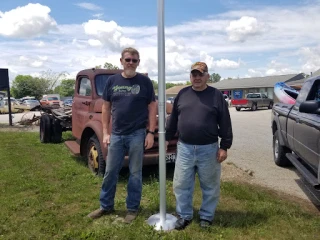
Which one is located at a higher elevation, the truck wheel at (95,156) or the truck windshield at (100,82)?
the truck windshield at (100,82)

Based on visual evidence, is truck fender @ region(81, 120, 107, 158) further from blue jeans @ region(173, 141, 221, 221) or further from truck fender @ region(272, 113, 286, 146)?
truck fender @ region(272, 113, 286, 146)

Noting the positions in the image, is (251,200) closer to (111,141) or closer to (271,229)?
(271,229)

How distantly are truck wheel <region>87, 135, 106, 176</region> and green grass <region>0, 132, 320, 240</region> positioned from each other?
0.49ft

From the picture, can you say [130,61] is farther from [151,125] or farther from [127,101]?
[151,125]

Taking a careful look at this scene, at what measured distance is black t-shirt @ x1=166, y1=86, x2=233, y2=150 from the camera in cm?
352

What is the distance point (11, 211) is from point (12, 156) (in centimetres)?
404

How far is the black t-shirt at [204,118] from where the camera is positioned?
3518 mm

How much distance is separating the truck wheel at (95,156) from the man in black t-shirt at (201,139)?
2.20 meters

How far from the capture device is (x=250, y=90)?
52.8m

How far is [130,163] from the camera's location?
4023 mm

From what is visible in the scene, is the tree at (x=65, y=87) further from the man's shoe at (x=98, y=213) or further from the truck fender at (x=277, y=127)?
the man's shoe at (x=98, y=213)

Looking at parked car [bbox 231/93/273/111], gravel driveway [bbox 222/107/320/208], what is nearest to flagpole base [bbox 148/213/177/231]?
gravel driveway [bbox 222/107/320/208]

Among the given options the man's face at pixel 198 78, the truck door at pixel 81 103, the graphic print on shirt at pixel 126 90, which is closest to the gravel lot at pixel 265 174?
A: the man's face at pixel 198 78

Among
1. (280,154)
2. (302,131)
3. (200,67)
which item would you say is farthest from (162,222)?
(280,154)
